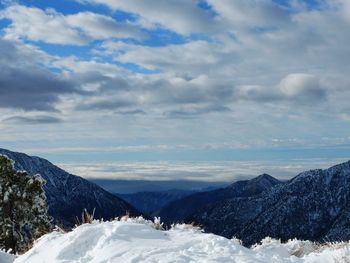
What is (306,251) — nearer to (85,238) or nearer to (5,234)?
(85,238)

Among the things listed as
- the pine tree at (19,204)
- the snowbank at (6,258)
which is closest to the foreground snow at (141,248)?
the snowbank at (6,258)

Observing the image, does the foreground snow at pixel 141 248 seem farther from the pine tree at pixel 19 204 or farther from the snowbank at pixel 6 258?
the pine tree at pixel 19 204

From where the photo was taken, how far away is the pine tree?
140 ft

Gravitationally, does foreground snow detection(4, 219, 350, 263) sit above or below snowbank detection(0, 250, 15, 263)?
above

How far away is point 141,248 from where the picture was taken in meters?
11.0

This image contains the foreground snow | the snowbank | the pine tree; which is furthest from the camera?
the pine tree

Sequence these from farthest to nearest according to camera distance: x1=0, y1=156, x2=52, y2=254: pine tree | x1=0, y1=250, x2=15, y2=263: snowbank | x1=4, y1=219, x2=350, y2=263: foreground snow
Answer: x1=0, y1=156, x2=52, y2=254: pine tree, x1=0, y1=250, x2=15, y2=263: snowbank, x1=4, y1=219, x2=350, y2=263: foreground snow

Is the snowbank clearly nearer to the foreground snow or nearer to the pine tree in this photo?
the foreground snow

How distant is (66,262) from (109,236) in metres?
1.17

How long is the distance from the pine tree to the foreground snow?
3107 centimetres

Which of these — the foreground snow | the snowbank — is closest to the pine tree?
the snowbank

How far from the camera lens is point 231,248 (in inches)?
432

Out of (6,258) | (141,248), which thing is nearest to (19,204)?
(6,258)

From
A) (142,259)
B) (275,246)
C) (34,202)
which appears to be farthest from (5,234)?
(142,259)
